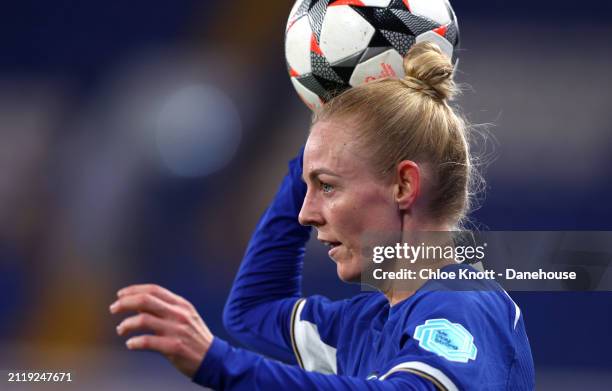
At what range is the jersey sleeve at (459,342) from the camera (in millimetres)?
1483

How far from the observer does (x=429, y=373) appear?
147cm

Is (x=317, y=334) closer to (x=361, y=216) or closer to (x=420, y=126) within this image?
(x=361, y=216)

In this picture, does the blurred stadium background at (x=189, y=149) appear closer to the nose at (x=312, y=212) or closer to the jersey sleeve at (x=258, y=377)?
the nose at (x=312, y=212)

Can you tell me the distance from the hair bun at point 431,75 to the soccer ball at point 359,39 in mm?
191

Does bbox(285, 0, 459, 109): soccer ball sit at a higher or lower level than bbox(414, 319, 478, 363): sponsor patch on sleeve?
higher

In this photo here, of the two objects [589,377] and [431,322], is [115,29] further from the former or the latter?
[431,322]

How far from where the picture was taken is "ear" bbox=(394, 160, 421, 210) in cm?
175

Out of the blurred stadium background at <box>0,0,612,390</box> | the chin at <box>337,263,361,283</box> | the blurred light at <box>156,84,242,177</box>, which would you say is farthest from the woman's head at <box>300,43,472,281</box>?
the blurred light at <box>156,84,242,177</box>

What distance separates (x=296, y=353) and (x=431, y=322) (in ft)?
2.37

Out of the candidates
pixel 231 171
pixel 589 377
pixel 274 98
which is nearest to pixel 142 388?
pixel 231 171

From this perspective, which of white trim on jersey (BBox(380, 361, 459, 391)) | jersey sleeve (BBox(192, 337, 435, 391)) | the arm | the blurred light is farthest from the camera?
the blurred light

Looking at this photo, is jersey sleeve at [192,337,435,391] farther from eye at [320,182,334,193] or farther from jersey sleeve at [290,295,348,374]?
jersey sleeve at [290,295,348,374]

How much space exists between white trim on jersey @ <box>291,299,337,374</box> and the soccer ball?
1.81 feet

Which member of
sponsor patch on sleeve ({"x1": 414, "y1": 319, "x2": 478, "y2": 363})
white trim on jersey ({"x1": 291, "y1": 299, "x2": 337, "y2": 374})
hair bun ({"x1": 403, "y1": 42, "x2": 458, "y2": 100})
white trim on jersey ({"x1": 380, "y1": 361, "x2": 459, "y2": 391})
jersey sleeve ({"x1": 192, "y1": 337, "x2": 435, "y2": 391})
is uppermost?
hair bun ({"x1": 403, "y1": 42, "x2": 458, "y2": 100})
